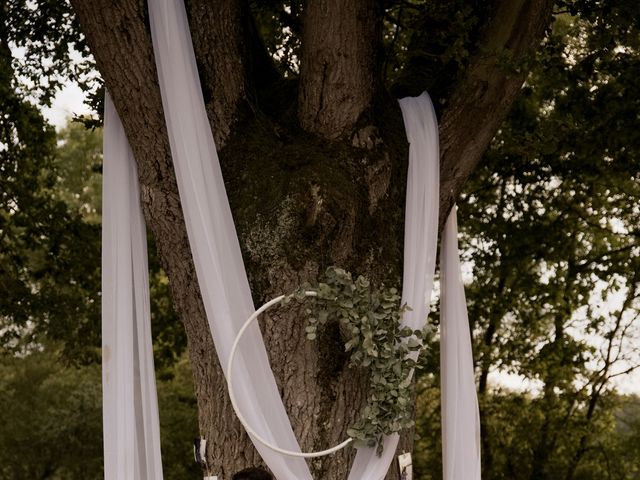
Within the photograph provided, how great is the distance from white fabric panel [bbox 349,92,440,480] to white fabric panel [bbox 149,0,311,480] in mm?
562

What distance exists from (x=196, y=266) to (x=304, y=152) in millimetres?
723

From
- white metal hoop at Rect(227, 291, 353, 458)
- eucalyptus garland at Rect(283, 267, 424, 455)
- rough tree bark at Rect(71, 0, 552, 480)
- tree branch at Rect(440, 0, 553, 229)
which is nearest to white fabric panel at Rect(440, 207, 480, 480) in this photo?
tree branch at Rect(440, 0, 553, 229)

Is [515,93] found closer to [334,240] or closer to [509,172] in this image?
[334,240]

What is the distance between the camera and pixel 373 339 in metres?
3.79

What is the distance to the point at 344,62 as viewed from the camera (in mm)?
4188

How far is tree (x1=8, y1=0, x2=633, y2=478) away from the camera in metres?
3.96

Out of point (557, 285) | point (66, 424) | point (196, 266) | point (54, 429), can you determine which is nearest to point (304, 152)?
point (196, 266)

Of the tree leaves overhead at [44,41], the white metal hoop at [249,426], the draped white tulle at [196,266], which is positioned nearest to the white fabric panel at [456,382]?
the draped white tulle at [196,266]

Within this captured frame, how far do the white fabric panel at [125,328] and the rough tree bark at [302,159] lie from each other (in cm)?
17

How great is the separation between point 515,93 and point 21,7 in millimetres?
3687

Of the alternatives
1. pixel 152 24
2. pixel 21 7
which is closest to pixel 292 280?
pixel 152 24

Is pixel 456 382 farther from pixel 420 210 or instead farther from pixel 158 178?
pixel 158 178

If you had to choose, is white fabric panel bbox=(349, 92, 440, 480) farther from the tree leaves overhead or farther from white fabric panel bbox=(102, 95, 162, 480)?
the tree leaves overhead

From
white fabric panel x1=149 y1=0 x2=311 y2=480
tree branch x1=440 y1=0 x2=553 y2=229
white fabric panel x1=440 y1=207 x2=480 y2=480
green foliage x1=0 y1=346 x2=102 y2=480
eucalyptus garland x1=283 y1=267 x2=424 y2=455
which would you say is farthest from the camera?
green foliage x1=0 y1=346 x2=102 y2=480
